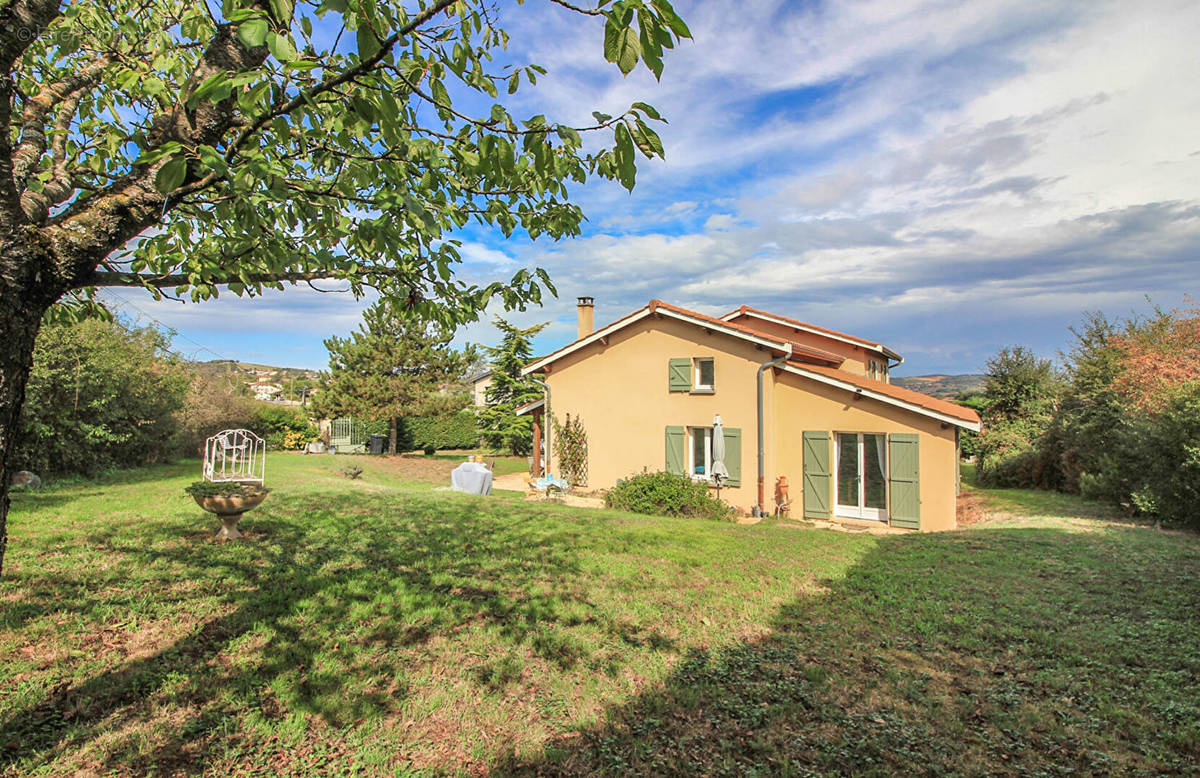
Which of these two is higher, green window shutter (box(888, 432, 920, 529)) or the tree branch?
the tree branch

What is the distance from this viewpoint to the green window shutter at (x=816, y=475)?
42.7ft

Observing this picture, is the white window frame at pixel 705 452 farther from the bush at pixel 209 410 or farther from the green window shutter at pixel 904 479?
the bush at pixel 209 410

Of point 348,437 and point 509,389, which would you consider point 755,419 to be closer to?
point 509,389

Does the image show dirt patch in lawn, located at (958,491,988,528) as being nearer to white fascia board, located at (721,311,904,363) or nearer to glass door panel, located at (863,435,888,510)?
glass door panel, located at (863,435,888,510)

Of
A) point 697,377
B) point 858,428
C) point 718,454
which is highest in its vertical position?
point 697,377

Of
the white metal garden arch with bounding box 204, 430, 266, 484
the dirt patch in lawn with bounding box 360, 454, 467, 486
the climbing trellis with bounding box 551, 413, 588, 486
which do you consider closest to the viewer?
the white metal garden arch with bounding box 204, 430, 266, 484

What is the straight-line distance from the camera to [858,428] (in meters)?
12.7

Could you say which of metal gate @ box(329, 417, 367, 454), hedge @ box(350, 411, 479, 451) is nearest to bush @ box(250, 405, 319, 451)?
metal gate @ box(329, 417, 367, 454)

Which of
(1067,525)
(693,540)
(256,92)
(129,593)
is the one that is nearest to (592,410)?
(693,540)

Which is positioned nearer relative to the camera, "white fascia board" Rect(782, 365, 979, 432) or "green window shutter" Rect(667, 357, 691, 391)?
"white fascia board" Rect(782, 365, 979, 432)

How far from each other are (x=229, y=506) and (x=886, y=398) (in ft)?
40.5

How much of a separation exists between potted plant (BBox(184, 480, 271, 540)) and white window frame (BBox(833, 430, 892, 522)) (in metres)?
11.8

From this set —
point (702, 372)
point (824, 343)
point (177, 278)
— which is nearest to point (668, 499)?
point (702, 372)

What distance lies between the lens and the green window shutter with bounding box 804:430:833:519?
13.0 meters
